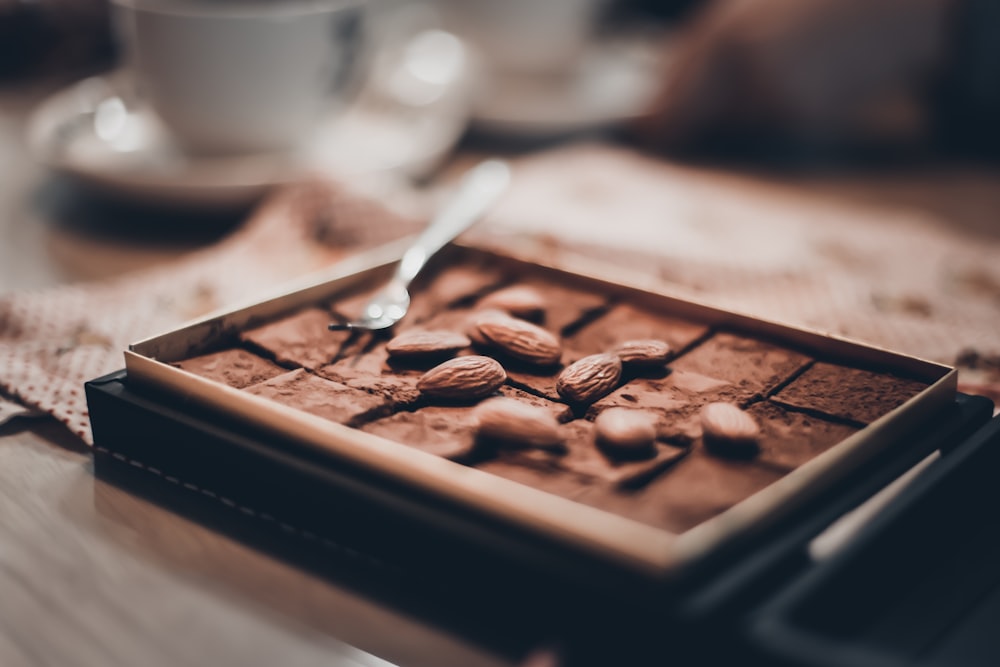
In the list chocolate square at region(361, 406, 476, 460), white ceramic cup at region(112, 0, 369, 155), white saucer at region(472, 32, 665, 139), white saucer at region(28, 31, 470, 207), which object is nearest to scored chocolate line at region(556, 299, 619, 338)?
chocolate square at region(361, 406, 476, 460)

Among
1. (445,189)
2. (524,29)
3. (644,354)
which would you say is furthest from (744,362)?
(524,29)

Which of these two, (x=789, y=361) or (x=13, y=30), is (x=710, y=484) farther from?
(x=13, y=30)

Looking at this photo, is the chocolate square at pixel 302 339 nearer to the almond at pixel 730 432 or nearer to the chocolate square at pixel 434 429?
the chocolate square at pixel 434 429

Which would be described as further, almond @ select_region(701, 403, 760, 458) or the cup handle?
the cup handle

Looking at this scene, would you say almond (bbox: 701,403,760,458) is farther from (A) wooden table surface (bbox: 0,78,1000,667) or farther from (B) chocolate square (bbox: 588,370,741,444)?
(A) wooden table surface (bbox: 0,78,1000,667)

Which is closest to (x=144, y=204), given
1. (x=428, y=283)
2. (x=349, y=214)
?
(x=349, y=214)
